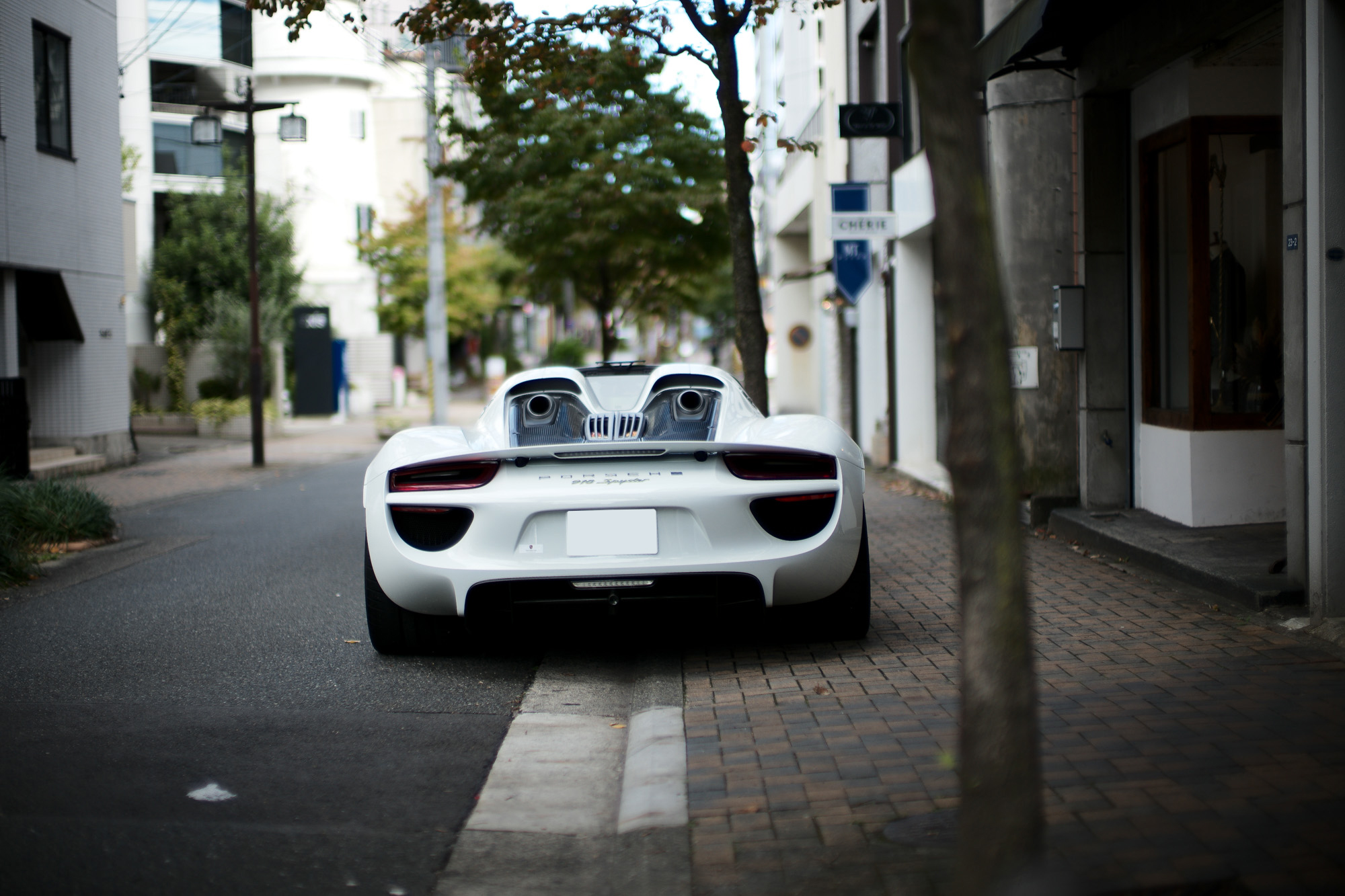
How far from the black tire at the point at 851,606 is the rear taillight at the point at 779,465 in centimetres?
36

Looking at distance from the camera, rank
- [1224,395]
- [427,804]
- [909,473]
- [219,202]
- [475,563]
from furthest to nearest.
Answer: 1. [219,202]
2. [909,473]
3. [1224,395]
4. [475,563]
5. [427,804]

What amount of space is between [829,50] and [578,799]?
18538 millimetres

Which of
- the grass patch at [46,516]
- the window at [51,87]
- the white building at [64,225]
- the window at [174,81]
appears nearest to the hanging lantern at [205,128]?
the white building at [64,225]

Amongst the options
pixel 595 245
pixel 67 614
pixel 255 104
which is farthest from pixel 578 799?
pixel 595 245

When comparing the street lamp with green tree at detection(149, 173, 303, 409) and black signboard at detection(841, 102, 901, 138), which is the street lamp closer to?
black signboard at detection(841, 102, 901, 138)

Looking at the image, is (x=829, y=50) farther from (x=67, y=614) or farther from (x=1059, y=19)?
(x=67, y=614)

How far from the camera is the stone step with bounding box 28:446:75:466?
52.7 feet

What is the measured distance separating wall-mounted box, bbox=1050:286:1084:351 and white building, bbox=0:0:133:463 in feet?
39.4

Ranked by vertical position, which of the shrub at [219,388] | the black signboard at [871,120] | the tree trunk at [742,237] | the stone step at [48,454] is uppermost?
the black signboard at [871,120]

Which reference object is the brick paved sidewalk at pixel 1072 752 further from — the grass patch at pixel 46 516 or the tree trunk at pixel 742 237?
the grass patch at pixel 46 516

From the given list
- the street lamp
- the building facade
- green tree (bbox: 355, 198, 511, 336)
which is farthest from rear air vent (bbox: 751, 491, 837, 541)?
A: green tree (bbox: 355, 198, 511, 336)

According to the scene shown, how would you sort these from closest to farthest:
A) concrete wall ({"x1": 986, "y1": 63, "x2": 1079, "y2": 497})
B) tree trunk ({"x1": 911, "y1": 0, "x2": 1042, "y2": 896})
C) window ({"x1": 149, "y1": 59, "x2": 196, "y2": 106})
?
tree trunk ({"x1": 911, "y1": 0, "x2": 1042, "y2": 896}), concrete wall ({"x1": 986, "y1": 63, "x2": 1079, "y2": 497}), window ({"x1": 149, "y1": 59, "x2": 196, "y2": 106})

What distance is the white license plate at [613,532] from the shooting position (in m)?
4.96

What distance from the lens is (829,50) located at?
67.4ft
